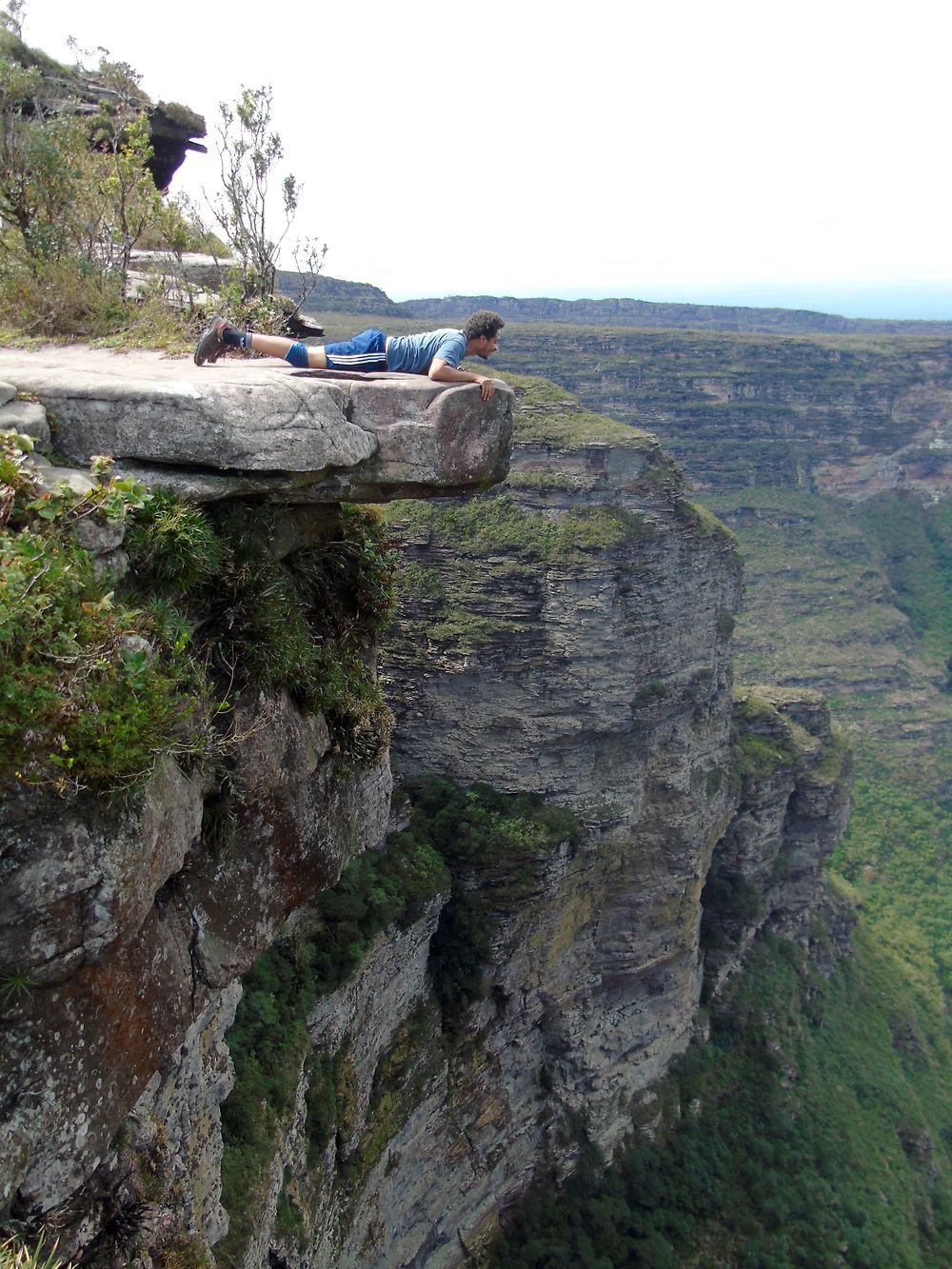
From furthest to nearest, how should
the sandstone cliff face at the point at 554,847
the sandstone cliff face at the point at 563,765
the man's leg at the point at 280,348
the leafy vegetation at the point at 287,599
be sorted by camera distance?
the sandstone cliff face at the point at 563,765, the sandstone cliff face at the point at 554,847, the man's leg at the point at 280,348, the leafy vegetation at the point at 287,599

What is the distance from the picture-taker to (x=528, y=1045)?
1028 inches

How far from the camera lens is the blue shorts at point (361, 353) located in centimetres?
652

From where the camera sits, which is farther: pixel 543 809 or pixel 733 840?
pixel 733 840

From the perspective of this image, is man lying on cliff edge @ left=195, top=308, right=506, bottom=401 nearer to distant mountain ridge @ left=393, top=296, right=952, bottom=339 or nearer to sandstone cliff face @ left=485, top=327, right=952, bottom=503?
sandstone cliff face @ left=485, top=327, right=952, bottom=503

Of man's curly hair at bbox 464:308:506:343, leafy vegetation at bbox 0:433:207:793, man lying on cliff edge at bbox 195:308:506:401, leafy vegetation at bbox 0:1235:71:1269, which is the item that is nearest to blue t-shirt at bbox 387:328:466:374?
man lying on cliff edge at bbox 195:308:506:401

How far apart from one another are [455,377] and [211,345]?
170 cm

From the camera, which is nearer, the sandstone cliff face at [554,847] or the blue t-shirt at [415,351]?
the blue t-shirt at [415,351]

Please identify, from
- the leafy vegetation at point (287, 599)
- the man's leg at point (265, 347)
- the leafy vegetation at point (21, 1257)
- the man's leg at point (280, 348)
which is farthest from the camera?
the man's leg at point (280, 348)

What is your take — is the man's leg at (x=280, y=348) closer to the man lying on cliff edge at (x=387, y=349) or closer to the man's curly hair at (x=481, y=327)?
the man lying on cliff edge at (x=387, y=349)

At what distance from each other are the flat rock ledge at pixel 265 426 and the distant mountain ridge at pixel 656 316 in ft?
341

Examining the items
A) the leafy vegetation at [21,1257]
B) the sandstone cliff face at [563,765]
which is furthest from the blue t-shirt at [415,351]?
the sandstone cliff face at [563,765]

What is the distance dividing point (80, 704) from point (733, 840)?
32407mm

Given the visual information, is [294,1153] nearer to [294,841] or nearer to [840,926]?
[294,841]

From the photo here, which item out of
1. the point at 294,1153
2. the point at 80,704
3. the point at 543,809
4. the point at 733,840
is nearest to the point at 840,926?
the point at 733,840
